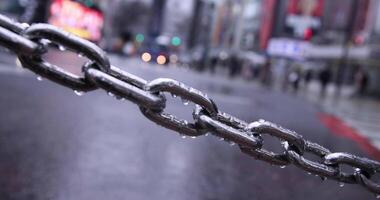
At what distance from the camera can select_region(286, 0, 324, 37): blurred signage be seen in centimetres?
2924

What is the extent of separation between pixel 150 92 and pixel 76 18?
32299 mm

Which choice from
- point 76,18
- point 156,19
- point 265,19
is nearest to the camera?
point 76,18

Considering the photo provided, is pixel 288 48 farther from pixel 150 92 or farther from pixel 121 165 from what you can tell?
pixel 150 92

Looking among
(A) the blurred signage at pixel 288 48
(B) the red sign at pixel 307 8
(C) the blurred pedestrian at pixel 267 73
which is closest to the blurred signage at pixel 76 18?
(A) the blurred signage at pixel 288 48

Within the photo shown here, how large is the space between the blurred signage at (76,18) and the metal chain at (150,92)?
2707cm

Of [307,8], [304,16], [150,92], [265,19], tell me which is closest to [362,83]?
[304,16]

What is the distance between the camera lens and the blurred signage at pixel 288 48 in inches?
1179

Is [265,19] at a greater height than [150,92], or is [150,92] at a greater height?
[150,92]

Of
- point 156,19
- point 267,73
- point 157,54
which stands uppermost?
point 267,73

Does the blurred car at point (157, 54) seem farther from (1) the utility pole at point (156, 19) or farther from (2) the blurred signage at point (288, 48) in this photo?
(2) the blurred signage at point (288, 48)

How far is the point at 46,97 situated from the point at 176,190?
5.94 meters

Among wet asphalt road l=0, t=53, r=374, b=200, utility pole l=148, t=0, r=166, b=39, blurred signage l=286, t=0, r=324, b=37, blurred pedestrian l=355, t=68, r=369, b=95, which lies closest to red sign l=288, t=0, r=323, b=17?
blurred signage l=286, t=0, r=324, b=37

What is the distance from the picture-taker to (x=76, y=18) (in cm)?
3316

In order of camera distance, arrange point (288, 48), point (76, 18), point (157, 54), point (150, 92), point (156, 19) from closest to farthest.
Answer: point (150, 92), point (288, 48), point (76, 18), point (157, 54), point (156, 19)
